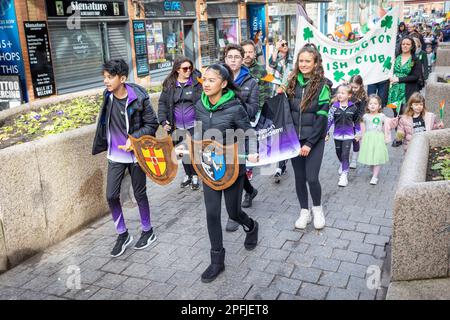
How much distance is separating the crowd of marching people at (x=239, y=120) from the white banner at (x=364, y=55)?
41.7 inches

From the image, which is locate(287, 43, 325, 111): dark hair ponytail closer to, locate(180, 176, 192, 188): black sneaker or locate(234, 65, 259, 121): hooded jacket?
locate(234, 65, 259, 121): hooded jacket

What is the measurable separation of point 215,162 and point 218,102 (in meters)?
0.51

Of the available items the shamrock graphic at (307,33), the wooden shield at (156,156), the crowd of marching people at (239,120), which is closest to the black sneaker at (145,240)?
the crowd of marching people at (239,120)

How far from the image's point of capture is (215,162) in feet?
12.9

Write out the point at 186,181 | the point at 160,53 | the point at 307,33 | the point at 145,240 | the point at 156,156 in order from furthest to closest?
the point at 160,53, the point at 307,33, the point at 186,181, the point at 145,240, the point at 156,156

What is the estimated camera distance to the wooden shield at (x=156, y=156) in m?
4.40

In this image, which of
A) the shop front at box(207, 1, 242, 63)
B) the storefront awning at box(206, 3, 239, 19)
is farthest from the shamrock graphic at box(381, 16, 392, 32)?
the storefront awning at box(206, 3, 239, 19)

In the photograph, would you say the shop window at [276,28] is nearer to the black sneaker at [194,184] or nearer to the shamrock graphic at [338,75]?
the shamrock graphic at [338,75]

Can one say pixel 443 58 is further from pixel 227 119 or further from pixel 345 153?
pixel 227 119

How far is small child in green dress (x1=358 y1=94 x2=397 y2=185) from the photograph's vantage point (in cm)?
657

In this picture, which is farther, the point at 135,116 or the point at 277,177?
the point at 277,177

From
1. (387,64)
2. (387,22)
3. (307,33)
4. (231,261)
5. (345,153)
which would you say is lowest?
(231,261)

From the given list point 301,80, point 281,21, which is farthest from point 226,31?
point 301,80

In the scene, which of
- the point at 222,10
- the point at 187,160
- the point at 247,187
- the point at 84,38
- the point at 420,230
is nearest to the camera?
the point at 420,230
